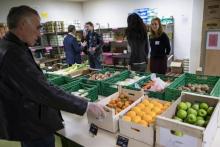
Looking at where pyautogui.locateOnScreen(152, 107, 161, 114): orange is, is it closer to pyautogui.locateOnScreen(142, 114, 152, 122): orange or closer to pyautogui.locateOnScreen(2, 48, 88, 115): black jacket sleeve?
pyautogui.locateOnScreen(142, 114, 152, 122): orange

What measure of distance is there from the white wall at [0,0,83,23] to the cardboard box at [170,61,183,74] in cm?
412

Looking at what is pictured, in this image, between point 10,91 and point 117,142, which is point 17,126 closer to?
point 10,91

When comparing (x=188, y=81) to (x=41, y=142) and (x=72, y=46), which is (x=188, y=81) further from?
(x=72, y=46)

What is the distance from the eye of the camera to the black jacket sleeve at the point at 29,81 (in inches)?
41.4

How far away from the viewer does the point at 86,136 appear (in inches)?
57.0

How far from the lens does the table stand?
1.32 meters

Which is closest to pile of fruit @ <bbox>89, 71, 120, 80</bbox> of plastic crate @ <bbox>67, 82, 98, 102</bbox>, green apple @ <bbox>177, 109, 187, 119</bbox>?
plastic crate @ <bbox>67, 82, 98, 102</bbox>

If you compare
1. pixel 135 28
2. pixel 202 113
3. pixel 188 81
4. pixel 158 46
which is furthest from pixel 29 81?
pixel 158 46

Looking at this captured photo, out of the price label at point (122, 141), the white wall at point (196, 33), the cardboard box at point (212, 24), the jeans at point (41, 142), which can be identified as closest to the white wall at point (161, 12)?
the white wall at point (196, 33)

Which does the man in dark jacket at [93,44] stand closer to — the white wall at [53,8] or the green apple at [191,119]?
the white wall at [53,8]

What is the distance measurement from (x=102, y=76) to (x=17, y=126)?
1.51 metres

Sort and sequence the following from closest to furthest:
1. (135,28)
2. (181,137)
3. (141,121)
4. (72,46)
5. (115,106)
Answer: (181,137), (141,121), (115,106), (135,28), (72,46)

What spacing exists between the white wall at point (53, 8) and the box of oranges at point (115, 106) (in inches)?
197

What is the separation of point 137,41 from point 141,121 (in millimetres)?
2094
